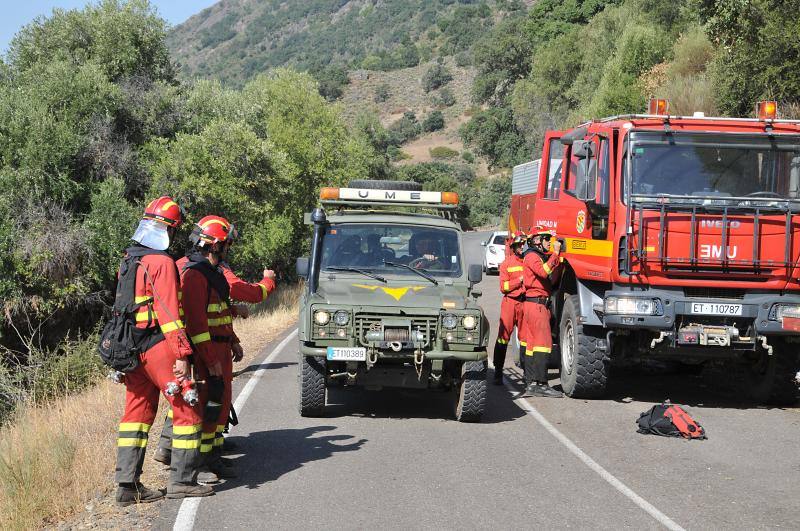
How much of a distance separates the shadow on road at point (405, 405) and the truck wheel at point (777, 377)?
3062 mm

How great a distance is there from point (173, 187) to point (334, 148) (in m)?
13.1

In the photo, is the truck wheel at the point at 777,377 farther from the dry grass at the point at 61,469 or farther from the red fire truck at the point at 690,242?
the dry grass at the point at 61,469

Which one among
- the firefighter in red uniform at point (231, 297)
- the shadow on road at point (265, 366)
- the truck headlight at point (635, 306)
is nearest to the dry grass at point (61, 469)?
the firefighter in red uniform at point (231, 297)

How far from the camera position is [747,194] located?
33.3ft

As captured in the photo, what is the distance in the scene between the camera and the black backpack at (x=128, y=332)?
6.30 metres

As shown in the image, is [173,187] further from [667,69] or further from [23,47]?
[667,69]

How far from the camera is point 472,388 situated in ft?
30.2

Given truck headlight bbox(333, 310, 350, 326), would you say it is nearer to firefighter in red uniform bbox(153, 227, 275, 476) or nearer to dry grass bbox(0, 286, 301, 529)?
firefighter in red uniform bbox(153, 227, 275, 476)

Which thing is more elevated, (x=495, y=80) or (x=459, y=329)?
(x=495, y=80)

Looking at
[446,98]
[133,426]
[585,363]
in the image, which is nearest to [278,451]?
[133,426]

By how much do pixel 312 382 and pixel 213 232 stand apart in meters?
2.60

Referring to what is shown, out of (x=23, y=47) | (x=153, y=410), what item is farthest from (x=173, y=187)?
(x=153, y=410)

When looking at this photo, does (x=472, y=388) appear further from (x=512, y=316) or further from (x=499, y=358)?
(x=499, y=358)

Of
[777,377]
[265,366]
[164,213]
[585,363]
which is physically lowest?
[265,366]
